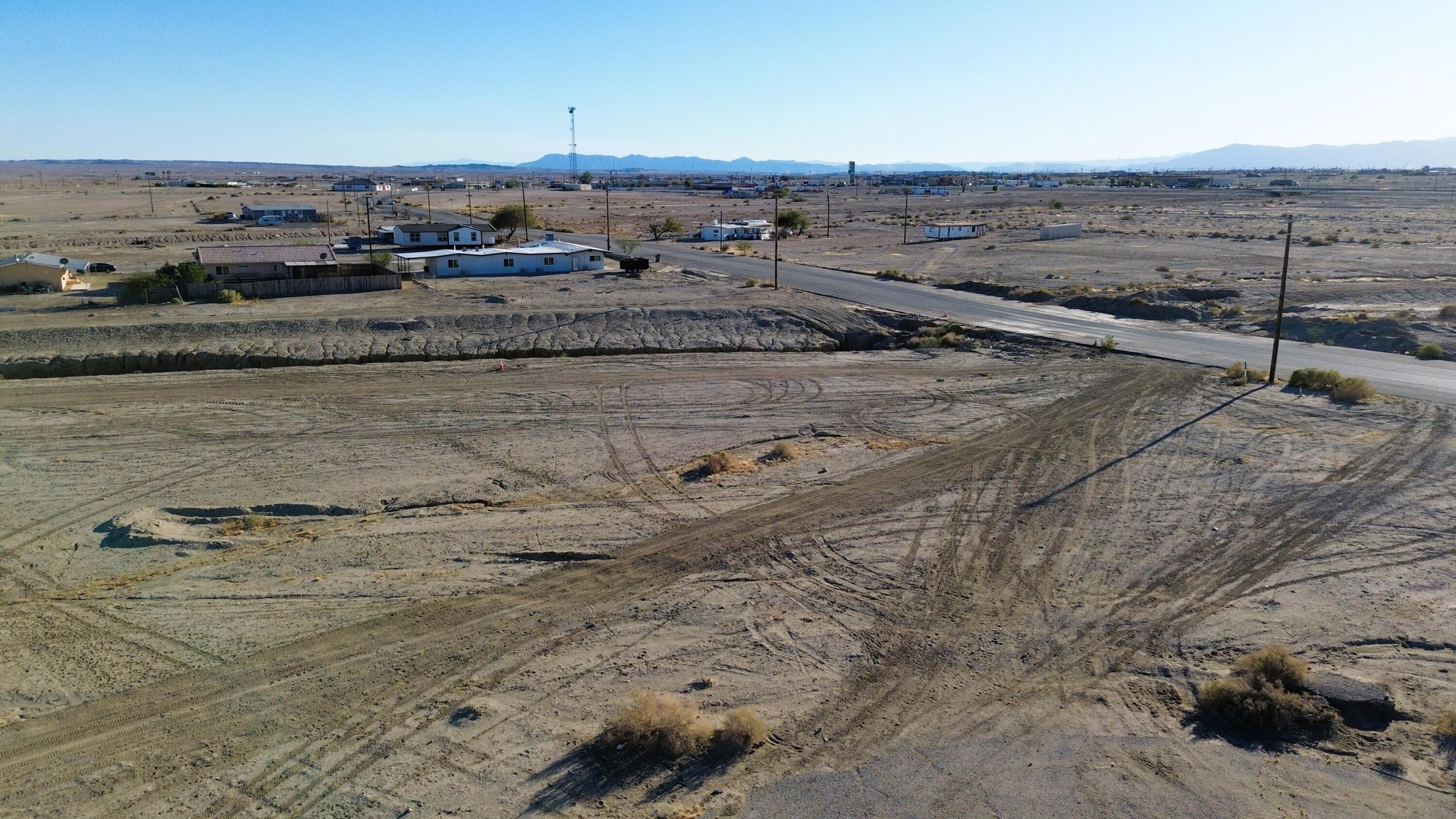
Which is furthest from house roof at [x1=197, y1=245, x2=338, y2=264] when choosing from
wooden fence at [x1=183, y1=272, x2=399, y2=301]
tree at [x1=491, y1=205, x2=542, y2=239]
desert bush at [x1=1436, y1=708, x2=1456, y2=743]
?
desert bush at [x1=1436, y1=708, x2=1456, y2=743]

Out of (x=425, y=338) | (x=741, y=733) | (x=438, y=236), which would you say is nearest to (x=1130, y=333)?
(x=425, y=338)

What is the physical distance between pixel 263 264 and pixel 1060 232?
231 ft

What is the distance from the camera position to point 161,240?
90.0 metres

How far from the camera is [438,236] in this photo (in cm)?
8312

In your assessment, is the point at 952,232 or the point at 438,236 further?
the point at 952,232

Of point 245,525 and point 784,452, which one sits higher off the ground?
point 784,452

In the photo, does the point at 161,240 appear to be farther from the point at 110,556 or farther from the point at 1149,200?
the point at 1149,200

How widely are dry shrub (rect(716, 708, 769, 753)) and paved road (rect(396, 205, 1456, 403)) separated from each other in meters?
29.3

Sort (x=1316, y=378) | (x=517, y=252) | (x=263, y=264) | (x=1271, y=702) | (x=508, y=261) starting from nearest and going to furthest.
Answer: (x=1271, y=702) < (x=1316, y=378) < (x=263, y=264) < (x=508, y=261) < (x=517, y=252)

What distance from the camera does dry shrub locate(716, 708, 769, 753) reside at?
13.1 m

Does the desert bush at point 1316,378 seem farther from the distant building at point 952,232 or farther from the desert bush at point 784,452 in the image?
the distant building at point 952,232

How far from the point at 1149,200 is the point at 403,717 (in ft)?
551

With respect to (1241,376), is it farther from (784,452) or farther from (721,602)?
(721,602)

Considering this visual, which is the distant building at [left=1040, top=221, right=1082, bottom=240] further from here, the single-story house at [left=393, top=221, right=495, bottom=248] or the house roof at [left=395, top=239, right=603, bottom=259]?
the single-story house at [left=393, top=221, right=495, bottom=248]
